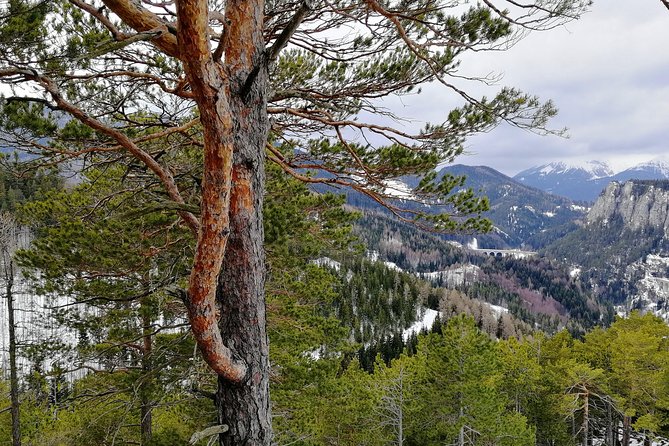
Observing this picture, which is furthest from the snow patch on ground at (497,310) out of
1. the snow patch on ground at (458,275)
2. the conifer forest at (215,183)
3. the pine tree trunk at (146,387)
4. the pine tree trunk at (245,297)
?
the pine tree trunk at (245,297)

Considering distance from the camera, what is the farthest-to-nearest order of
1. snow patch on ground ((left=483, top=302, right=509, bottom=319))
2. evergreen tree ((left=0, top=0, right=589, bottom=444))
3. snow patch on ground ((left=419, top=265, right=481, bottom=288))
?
snow patch on ground ((left=419, top=265, right=481, bottom=288)), snow patch on ground ((left=483, top=302, right=509, bottom=319)), evergreen tree ((left=0, top=0, right=589, bottom=444))

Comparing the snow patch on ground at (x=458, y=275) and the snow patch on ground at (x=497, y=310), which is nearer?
the snow patch on ground at (x=497, y=310)

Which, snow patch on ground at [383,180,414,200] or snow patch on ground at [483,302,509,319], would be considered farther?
snow patch on ground at [483,302,509,319]

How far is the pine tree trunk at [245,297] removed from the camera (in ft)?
8.31

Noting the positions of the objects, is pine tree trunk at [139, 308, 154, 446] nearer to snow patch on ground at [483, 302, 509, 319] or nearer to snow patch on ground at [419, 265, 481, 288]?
snow patch on ground at [483, 302, 509, 319]

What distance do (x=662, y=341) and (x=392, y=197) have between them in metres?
25.1

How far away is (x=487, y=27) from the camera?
3.68 meters

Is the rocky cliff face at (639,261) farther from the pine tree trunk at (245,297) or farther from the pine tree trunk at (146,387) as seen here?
the pine tree trunk at (245,297)

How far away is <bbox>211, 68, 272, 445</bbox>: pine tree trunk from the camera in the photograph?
2.53 m

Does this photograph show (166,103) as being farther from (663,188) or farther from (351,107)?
(663,188)

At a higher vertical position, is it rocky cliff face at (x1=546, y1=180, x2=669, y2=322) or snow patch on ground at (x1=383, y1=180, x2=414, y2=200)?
snow patch on ground at (x1=383, y1=180, x2=414, y2=200)

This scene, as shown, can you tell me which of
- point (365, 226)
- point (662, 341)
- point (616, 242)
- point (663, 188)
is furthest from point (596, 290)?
point (662, 341)

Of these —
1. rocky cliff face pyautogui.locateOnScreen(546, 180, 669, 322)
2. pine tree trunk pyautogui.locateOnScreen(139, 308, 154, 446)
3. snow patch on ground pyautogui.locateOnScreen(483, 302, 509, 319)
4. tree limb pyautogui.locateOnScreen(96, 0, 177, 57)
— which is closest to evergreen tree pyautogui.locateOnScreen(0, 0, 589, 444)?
tree limb pyautogui.locateOnScreen(96, 0, 177, 57)

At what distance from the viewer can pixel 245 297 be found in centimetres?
261
